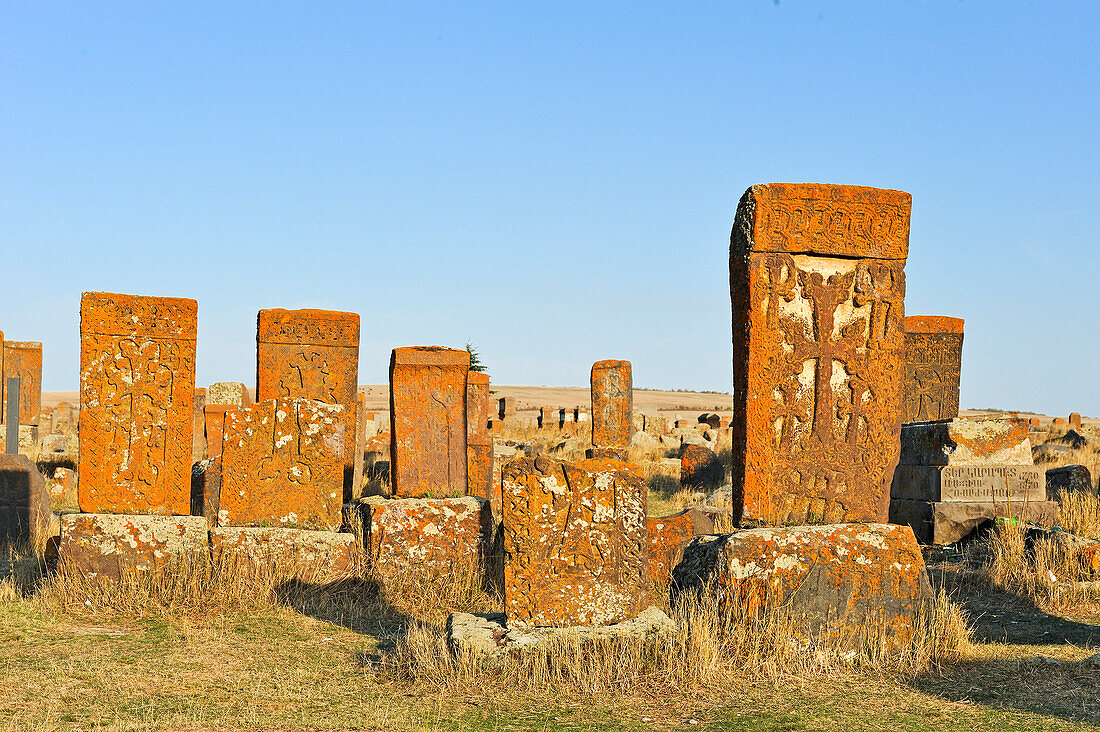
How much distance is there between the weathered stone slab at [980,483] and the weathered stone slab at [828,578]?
5486 millimetres

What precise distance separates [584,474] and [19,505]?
7.24 meters

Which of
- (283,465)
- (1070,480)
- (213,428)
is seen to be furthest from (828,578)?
(213,428)

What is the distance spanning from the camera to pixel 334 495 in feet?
27.6

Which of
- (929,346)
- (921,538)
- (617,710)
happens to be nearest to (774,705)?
(617,710)

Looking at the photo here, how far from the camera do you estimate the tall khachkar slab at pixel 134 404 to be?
8.11 metres

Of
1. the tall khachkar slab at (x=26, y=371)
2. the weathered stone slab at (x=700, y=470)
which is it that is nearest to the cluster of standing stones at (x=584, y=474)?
the weathered stone slab at (x=700, y=470)

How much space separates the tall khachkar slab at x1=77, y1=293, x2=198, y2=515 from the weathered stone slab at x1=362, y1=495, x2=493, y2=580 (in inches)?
60.8

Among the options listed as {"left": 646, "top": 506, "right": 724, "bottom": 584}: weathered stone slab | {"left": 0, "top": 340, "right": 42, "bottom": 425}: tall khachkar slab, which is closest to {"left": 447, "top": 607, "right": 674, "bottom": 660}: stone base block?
{"left": 646, "top": 506, "right": 724, "bottom": 584}: weathered stone slab

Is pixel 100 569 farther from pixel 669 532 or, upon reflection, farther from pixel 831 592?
pixel 831 592

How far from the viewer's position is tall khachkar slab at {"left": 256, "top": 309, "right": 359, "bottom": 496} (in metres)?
10.4

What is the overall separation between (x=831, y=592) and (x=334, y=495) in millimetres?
4219

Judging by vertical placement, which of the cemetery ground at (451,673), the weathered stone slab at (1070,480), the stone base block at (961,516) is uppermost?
the weathered stone slab at (1070,480)

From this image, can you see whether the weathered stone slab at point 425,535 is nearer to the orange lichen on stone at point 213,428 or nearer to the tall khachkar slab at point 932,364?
the tall khachkar slab at point 932,364

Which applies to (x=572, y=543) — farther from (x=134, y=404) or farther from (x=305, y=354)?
(x=305, y=354)
